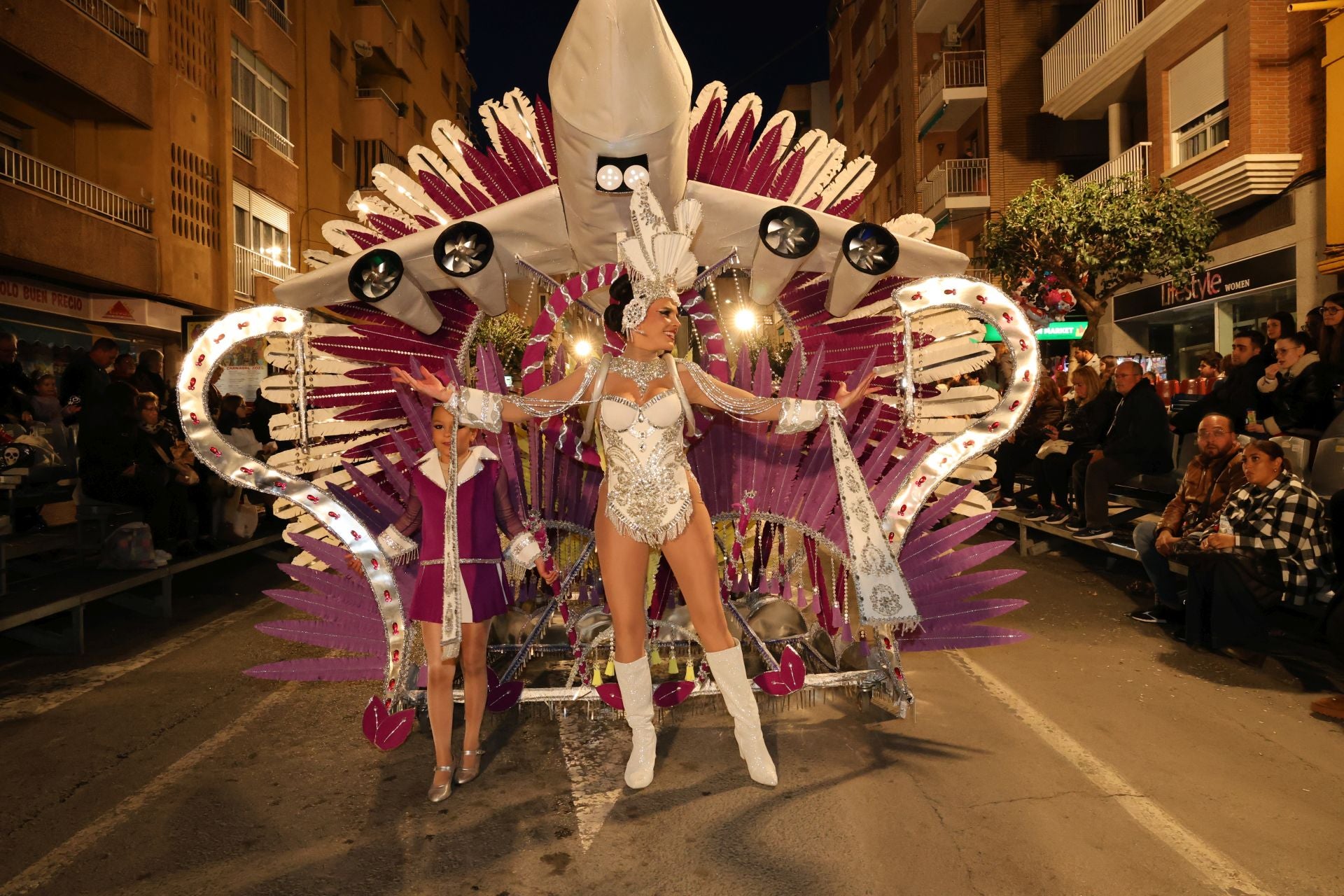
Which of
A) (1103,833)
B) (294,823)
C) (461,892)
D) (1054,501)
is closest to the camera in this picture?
(461,892)

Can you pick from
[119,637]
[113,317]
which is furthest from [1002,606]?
[113,317]

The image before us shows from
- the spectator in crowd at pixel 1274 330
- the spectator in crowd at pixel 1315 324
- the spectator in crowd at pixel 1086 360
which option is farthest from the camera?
the spectator in crowd at pixel 1086 360

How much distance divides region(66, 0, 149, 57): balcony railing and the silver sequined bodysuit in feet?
47.5

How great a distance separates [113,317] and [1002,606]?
15.5m

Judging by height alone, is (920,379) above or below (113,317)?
below

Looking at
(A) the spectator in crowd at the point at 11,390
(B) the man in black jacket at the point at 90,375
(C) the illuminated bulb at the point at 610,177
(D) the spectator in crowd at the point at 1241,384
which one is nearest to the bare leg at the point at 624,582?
(C) the illuminated bulb at the point at 610,177

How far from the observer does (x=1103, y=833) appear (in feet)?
10.1

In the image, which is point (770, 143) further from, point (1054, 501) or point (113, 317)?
point (113, 317)

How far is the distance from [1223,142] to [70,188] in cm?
1840

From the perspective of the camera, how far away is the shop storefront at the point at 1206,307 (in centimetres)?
1407

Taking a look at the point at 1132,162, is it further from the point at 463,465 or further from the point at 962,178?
the point at 463,465

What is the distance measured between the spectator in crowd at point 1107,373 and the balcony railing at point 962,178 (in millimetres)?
13236

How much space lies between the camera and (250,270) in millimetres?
19141

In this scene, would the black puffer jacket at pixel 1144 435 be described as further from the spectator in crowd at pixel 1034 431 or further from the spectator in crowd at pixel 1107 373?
the spectator in crowd at pixel 1034 431
